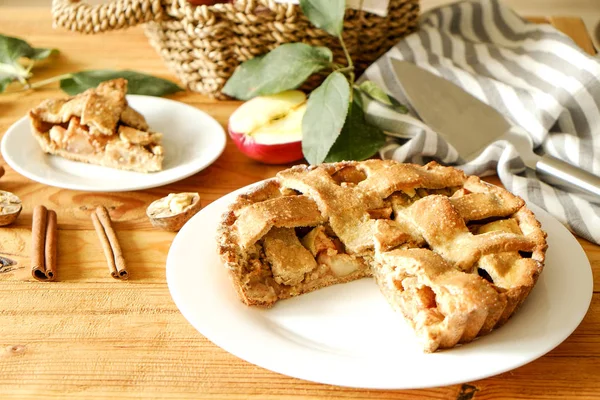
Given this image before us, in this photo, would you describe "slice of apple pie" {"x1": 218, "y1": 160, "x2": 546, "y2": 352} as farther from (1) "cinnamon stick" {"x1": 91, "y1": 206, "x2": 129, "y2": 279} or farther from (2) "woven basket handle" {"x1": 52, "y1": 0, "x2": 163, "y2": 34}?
(2) "woven basket handle" {"x1": 52, "y1": 0, "x2": 163, "y2": 34}

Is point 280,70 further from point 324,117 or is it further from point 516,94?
point 516,94

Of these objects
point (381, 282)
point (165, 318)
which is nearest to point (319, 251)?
point (381, 282)

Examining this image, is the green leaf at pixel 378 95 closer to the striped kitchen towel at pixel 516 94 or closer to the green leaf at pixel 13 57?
the striped kitchen towel at pixel 516 94

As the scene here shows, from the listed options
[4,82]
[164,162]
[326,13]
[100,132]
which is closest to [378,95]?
[326,13]

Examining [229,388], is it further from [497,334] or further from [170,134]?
Result: [170,134]

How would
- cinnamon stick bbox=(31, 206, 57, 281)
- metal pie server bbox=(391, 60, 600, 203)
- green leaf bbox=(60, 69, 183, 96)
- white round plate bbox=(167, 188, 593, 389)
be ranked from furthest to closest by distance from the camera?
green leaf bbox=(60, 69, 183, 96), metal pie server bbox=(391, 60, 600, 203), cinnamon stick bbox=(31, 206, 57, 281), white round plate bbox=(167, 188, 593, 389)

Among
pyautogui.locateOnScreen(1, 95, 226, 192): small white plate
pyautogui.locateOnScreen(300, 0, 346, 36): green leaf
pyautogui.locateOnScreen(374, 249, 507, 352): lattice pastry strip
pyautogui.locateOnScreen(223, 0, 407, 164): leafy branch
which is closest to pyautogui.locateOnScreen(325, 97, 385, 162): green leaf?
pyautogui.locateOnScreen(223, 0, 407, 164): leafy branch
